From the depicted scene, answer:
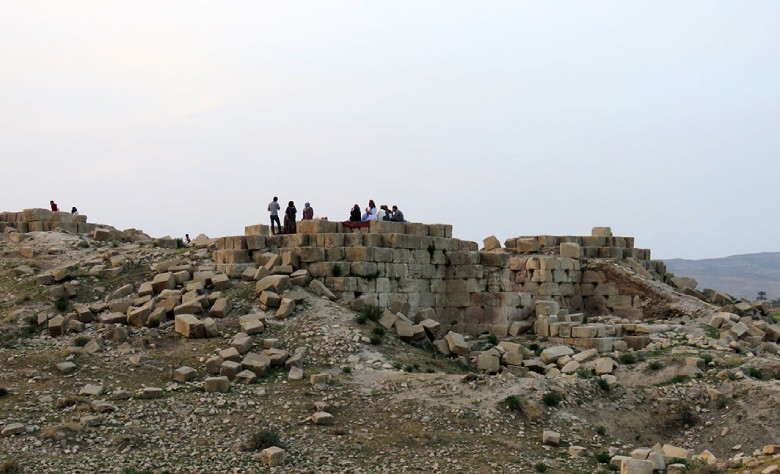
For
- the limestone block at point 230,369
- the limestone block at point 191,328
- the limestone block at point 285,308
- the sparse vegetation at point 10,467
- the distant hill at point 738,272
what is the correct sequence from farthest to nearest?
1. the distant hill at point 738,272
2. the limestone block at point 285,308
3. the limestone block at point 191,328
4. the limestone block at point 230,369
5. the sparse vegetation at point 10,467

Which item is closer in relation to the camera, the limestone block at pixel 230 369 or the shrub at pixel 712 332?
the limestone block at pixel 230 369

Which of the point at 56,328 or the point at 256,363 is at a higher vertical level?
the point at 56,328

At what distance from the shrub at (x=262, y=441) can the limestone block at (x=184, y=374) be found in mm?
2795

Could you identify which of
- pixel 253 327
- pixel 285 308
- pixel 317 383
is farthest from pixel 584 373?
pixel 253 327

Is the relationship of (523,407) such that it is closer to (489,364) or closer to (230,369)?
(489,364)

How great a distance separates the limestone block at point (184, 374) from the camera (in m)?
17.2

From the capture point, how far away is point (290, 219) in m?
23.9

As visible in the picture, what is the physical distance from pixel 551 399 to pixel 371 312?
16.7 ft

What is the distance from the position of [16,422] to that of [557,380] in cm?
872

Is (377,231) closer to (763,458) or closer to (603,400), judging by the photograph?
(603,400)

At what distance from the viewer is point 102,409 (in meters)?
15.6

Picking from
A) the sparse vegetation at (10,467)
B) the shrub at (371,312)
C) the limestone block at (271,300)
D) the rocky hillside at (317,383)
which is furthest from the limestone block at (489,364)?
the sparse vegetation at (10,467)

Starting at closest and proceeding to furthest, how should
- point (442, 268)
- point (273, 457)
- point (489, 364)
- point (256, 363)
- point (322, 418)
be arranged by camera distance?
1. point (273, 457)
2. point (322, 418)
3. point (256, 363)
4. point (489, 364)
5. point (442, 268)

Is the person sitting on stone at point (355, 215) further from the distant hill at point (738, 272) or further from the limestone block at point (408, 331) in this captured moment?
the distant hill at point (738, 272)
